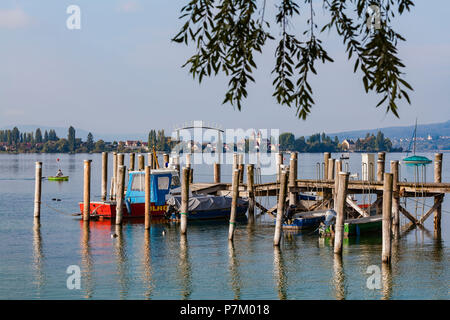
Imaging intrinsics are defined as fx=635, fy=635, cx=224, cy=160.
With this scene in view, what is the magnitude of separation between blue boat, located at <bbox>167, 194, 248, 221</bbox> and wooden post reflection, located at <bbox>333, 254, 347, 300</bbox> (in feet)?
46.0

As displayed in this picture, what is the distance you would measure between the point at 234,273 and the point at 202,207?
50.0 feet

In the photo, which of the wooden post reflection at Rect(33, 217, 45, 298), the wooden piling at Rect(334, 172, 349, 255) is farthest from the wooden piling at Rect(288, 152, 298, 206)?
the wooden post reflection at Rect(33, 217, 45, 298)

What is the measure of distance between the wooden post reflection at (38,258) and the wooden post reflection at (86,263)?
1536 millimetres

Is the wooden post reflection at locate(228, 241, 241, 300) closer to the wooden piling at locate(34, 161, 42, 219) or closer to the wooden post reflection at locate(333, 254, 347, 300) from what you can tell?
the wooden post reflection at locate(333, 254, 347, 300)

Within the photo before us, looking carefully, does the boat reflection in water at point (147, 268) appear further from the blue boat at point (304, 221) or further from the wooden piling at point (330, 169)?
the wooden piling at point (330, 169)

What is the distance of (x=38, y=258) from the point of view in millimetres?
28172

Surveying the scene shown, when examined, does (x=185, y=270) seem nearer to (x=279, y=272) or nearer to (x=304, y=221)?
(x=279, y=272)

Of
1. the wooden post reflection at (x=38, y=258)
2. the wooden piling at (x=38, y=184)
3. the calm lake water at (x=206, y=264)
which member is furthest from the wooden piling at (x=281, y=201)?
the wooden piling at (x=38, y=184)

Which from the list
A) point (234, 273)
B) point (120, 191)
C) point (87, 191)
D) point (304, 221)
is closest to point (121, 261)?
point (234, 273)

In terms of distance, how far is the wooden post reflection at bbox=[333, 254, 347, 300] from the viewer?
21784 millimetres

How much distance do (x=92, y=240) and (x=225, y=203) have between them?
1079cm

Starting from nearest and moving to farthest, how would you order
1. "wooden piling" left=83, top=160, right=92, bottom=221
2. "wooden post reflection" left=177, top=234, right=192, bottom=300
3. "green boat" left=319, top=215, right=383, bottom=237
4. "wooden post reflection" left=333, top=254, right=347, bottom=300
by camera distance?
"wooden post reflection" left=333, top=254, right=347, bottom=300
"wooden post reflection" left=177, top=234, right=192, bottom=300
"green boat" left=319, top=215, right=383, bottom=237
"wooden piling" left=83, top=160, right=92, bottom=221
